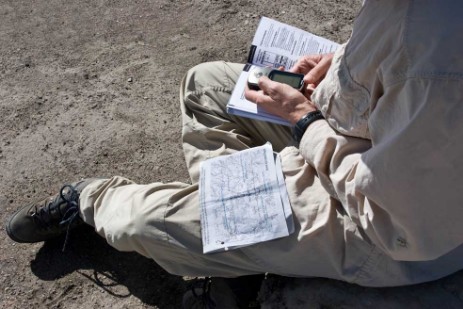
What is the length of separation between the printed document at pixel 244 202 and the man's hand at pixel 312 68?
32 cm

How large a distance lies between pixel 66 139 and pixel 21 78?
Answer: 629 millimetres

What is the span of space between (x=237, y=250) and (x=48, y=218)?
103 centimetres

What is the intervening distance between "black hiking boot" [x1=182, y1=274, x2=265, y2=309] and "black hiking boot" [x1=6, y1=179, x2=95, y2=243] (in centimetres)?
66

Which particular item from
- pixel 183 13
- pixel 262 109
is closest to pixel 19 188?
pixel 262 109

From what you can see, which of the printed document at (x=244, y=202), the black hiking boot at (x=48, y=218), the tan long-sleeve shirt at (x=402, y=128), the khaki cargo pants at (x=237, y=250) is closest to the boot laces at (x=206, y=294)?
the khaki cargo pants at (x=237, y=250)

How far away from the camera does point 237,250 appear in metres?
1.93

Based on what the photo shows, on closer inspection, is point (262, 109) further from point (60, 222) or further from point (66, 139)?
point (66, 139)

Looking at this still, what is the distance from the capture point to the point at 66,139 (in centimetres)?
308

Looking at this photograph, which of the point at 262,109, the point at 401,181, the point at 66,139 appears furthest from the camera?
the point at 66,139

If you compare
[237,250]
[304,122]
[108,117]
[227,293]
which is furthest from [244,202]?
[108,117]

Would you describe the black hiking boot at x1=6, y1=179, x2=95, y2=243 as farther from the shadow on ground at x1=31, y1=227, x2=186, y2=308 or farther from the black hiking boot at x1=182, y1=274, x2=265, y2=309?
the black hiking boot at x1=182, y1=274, x2=265, y2=309

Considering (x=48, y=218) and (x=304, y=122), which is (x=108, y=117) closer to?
(x=48, y=218)

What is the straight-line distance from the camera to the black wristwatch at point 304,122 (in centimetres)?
195

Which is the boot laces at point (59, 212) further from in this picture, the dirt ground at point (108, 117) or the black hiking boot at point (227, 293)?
the black hiking boot at point (227, 293)
